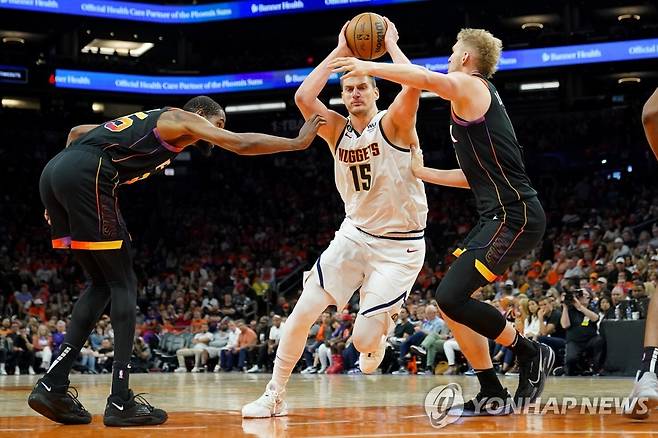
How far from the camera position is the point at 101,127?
590cm

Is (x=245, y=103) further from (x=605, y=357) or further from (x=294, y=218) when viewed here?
(x=605, y=357)

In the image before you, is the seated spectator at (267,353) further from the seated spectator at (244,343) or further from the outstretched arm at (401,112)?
the outstretched arm at (401,112)

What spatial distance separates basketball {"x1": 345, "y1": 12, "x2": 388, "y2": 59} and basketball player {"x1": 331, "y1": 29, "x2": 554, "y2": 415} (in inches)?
22.4

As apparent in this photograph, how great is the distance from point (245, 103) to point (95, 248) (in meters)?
24.8

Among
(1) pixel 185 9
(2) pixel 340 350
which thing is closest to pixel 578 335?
(2) pixel 340 350

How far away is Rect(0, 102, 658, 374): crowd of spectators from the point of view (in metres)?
14.8

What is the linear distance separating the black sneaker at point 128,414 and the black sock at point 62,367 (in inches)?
13.8

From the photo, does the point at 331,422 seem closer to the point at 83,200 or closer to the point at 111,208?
the point at 111,208

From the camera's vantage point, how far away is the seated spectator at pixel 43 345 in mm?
17609

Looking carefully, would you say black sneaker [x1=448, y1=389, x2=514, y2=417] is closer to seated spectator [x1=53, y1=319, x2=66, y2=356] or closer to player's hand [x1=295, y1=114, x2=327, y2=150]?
player's hand [x1=295, y1=114, x2=327, y2=150]

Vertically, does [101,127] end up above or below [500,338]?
above

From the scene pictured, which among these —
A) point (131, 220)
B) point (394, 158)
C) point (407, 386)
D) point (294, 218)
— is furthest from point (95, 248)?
point (131, 220)

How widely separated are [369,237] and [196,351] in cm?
1320

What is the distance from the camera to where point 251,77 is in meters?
28.0
